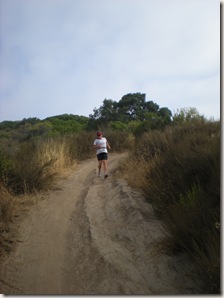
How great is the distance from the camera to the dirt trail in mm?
4215

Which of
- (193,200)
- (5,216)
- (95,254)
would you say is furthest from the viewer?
(5,216)

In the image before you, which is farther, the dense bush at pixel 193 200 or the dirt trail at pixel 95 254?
the dirt trail at pixel 95 254

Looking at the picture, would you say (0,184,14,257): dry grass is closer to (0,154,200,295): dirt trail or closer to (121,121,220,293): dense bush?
(0,154,200,295): dirt trail

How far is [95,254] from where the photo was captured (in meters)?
5.10

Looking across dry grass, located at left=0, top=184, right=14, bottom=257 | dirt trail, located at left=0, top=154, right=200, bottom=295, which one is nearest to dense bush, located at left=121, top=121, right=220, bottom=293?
dirt trail, located at left=0, top=154, right=200, bottom=295

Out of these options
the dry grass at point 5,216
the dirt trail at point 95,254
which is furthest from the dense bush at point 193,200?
the dry grass at point 5,216

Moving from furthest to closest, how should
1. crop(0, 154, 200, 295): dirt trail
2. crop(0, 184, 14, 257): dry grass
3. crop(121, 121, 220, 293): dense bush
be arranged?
crop(0, 184, 14, 257): dry grass → crop(0, 154, 200, 295): dirt trail → crop(121, 121, 220, 293): dense bush

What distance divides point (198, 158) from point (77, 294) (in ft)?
10.0

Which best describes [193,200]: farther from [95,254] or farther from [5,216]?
[5,216]

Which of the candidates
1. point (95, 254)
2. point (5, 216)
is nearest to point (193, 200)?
point (95, 254)

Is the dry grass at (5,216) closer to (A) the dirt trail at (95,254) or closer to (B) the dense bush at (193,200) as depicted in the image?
(A) the dirt trail at (95,254)

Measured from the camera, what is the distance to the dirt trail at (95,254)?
166 inches

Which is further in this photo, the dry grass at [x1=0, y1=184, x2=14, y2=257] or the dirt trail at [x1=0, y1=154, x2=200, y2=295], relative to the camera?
the dry grass at [x1=0, y1=184, x2=14, y2=257]

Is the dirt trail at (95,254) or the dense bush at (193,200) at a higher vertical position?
the dense bush at (193,200)
